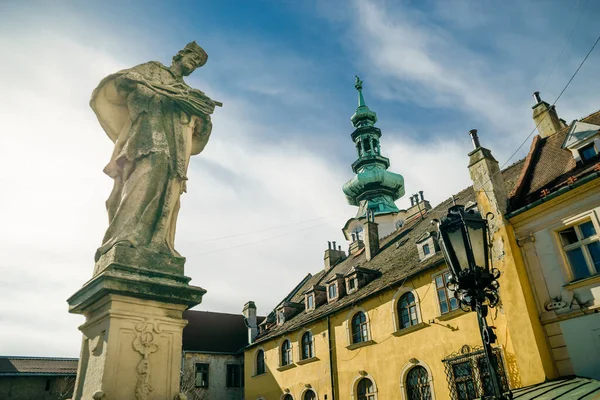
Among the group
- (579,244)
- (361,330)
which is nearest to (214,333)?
(361,330)

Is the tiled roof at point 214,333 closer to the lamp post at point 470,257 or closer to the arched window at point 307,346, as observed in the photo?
the arched window at point 307,346

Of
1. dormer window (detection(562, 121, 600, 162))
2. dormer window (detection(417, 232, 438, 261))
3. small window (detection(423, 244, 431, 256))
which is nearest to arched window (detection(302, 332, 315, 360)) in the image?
dormer window (detection(417, 232, 438, 261))

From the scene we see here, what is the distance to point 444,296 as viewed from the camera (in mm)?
16734

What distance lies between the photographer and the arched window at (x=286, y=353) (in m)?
24.8

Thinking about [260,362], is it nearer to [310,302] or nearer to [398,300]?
[310,302]

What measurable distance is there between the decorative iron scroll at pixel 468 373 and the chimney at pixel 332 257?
1646 centimetres

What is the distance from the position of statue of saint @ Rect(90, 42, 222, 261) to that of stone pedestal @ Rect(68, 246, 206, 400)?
0.38 meters

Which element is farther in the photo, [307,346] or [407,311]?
[307,346]

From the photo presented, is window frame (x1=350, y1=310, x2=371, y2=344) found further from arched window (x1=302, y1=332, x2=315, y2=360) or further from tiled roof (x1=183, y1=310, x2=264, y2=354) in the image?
tiled roof (x1=183, y1=310, x2=264, y2=354)

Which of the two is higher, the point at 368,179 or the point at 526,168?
the point at 368,179

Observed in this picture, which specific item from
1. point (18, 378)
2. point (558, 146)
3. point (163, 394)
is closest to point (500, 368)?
point (558, 146)

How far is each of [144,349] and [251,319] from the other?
1103 inches

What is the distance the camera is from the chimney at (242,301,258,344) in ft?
97.2

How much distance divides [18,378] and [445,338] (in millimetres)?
25247
